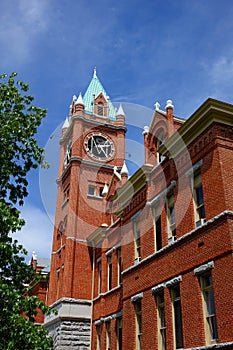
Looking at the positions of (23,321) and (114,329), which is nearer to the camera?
(23,321)

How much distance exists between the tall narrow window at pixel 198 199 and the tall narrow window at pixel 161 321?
3.95m

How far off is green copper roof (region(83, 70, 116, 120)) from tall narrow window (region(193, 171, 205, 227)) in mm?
23538

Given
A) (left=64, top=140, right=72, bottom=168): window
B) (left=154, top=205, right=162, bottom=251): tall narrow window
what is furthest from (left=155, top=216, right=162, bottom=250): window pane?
(left=64, top=140, right=72, bottom=168): window

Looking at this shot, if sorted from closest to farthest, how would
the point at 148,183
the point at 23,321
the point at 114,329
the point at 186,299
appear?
the point at 23,321
the point at 186,299
the point at 148,183
the point at 114,329

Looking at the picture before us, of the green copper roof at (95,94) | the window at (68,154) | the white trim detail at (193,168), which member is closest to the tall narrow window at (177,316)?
the white trim detail at (193,168)

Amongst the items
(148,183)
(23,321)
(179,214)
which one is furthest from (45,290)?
(23,321)

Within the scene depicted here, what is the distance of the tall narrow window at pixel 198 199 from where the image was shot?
53.0 ft

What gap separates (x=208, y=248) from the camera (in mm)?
14805

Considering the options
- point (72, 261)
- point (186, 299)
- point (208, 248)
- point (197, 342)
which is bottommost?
point (197, 342)

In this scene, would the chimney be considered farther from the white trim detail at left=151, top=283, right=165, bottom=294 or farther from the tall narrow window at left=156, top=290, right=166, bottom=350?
the tall narrow window at left=156, top=290, right=166, bottom=350

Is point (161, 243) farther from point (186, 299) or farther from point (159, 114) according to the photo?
point (159, 114)

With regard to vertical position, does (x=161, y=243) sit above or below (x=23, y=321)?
above

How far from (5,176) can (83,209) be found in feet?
62.9

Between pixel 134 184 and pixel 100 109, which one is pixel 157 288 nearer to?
pixel 134 184
